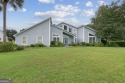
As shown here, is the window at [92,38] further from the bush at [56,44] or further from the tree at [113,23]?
the bush at [56,44]

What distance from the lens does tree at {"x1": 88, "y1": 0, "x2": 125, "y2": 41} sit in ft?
144

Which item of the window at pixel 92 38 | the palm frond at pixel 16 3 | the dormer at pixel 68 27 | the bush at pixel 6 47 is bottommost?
the bush at pixel 6 47

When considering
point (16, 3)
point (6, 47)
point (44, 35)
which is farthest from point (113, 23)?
point (6, 47)

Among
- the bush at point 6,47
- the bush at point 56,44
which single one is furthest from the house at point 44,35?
the bush at point 6,47

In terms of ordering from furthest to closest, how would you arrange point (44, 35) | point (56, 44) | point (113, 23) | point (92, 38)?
1. point (92, 38)
2. point (113, 23)
3. point (44, 35)
4. point (56, 44)

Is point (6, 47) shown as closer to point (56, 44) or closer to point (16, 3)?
point (16, 3)

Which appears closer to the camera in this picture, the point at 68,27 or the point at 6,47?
the point at 6,47

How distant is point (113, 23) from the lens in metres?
44.3

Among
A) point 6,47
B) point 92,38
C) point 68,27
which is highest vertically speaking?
point 68,27

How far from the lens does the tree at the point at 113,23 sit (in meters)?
43.8

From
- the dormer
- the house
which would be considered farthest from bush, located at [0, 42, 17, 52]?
the dormer

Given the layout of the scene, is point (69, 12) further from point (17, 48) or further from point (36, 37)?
point (17, 48)

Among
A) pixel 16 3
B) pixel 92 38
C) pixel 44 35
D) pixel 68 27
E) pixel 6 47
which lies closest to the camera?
pixel 6 47

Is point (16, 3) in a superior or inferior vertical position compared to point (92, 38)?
superior
